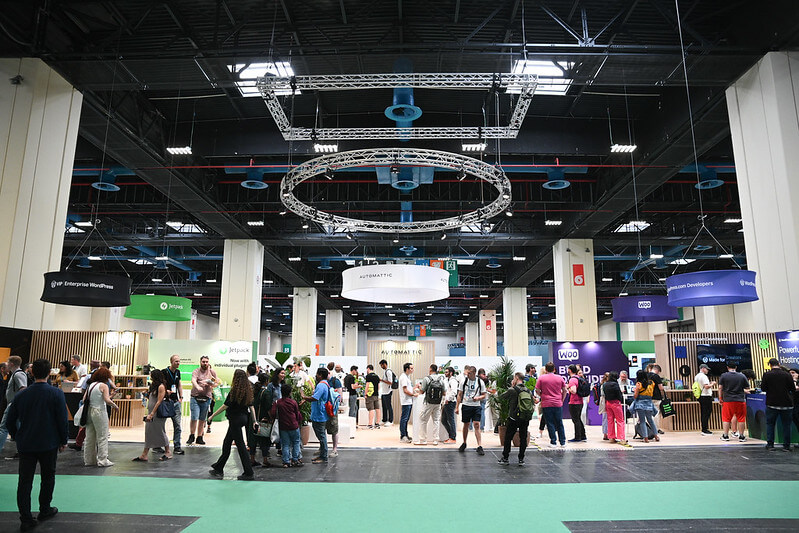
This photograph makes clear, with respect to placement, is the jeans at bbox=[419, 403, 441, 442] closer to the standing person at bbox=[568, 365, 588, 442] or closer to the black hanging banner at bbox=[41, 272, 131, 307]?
the standing person at bbox=[568, 365, 588, 442]

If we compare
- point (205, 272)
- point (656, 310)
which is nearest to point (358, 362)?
point (205, 272)

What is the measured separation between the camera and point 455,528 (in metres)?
4.41

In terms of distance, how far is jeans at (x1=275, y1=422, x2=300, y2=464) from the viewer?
7.11 m

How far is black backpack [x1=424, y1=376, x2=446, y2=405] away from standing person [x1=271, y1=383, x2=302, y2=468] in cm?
265

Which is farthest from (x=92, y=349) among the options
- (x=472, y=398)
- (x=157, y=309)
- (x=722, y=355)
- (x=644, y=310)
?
(x=722, y=355)

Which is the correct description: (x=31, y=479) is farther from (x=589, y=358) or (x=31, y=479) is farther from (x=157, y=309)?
(x=589, y=358)

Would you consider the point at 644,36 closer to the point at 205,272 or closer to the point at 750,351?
the point at 750,351

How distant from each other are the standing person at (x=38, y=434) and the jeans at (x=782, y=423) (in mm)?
9836

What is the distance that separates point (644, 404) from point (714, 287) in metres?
3.54

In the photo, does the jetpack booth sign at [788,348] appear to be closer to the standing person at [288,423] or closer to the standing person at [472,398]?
the standing person at [472,398]

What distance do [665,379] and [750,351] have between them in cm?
186

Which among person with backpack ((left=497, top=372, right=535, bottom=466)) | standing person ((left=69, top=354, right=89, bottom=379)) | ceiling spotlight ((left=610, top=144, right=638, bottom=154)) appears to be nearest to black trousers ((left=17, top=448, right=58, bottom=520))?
person with backpack ((left=497, top=372, right=535, bottom=466))

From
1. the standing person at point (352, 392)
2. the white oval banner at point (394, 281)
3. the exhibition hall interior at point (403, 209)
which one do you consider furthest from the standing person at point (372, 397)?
the white oval banner at point (394, 281)

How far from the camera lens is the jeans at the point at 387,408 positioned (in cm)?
1291
